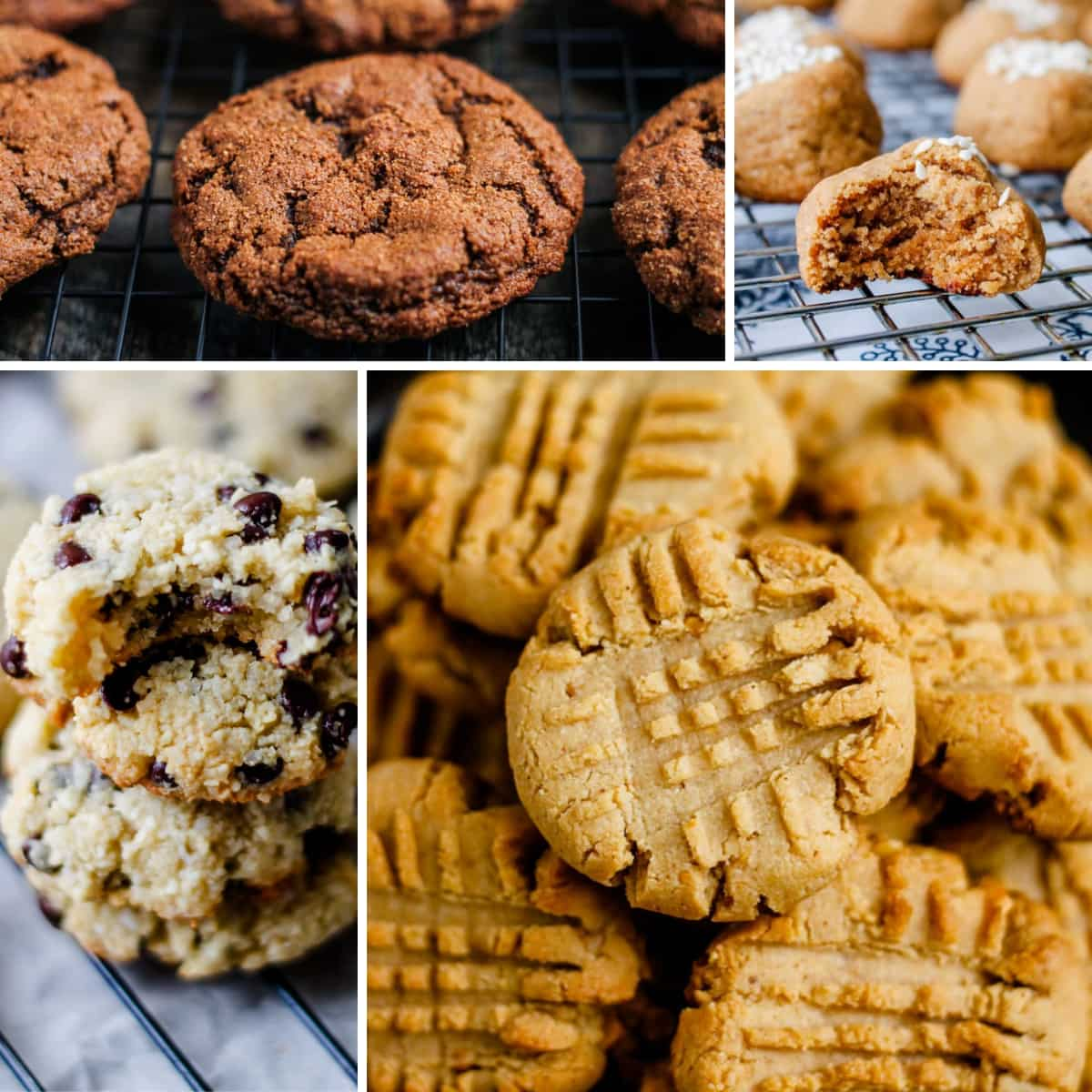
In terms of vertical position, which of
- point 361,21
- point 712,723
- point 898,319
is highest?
point 361,21

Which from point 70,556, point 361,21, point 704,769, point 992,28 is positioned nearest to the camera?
point 70,556

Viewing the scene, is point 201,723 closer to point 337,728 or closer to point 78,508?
point 337,728

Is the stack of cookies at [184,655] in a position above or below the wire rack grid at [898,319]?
below

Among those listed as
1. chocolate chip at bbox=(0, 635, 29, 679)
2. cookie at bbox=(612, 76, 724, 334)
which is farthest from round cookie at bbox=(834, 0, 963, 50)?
chocolate chip at bbox=(0, 635, 29, 679)

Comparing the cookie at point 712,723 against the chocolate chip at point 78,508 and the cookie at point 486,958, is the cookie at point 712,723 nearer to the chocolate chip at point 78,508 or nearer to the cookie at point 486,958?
the cookie at point 486,958

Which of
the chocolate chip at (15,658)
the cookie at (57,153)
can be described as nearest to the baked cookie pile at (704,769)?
the chocolate chip at (15,658)

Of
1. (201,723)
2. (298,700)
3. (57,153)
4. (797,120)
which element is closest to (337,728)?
(298,700)
